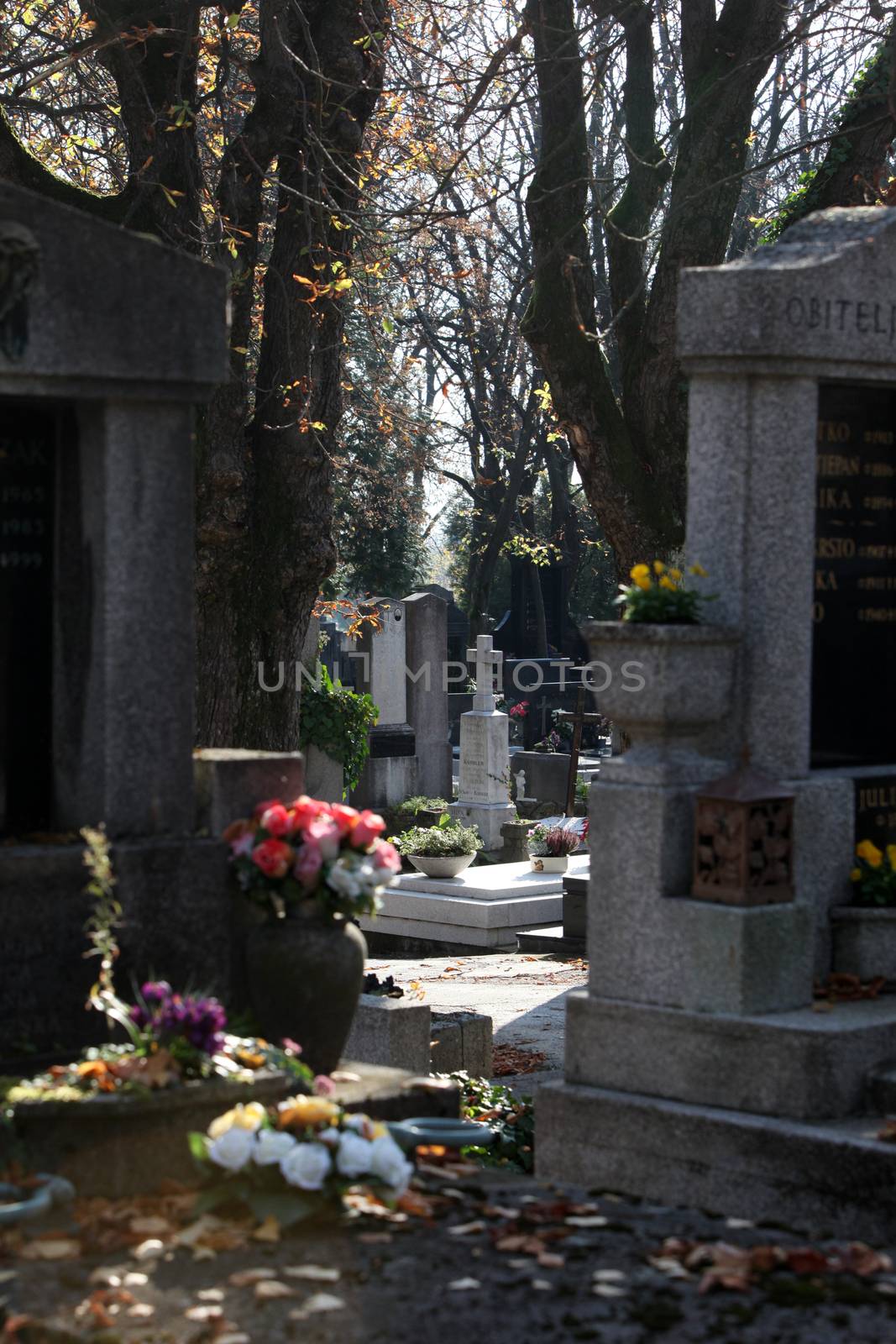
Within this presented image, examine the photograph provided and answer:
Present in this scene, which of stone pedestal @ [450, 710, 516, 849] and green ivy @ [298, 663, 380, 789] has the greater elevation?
green ivy @ [298, 663, 380, 789]

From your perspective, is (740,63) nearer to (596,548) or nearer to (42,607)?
(42,607)

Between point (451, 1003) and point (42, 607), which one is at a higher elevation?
point (42, 607)

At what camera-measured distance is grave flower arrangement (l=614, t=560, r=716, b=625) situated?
255 inches

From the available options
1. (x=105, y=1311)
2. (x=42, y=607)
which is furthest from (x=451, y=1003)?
(x=105, y=1311)

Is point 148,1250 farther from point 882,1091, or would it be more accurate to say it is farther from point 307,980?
point 882,1091

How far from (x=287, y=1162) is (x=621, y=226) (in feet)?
28.1

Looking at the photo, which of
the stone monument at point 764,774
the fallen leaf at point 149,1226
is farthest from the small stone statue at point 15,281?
the fallen leaf at point 149,1226

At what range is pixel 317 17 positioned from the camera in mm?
10789

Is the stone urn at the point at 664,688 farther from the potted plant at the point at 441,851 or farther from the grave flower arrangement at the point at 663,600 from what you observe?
the potted plant at the point at 441,851

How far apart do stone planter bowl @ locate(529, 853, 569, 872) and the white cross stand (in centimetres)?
480

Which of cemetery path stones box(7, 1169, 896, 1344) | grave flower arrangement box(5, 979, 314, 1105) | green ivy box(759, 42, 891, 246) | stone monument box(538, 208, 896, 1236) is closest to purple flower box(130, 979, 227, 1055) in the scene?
grave flower arrangement box(5, 979, 314, 1105)

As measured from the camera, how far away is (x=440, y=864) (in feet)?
51.3

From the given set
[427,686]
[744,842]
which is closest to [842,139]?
Result: [744,842]

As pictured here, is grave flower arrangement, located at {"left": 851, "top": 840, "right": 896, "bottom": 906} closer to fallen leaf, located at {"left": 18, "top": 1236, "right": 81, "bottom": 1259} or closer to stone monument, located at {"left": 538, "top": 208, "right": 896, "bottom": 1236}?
stone monument, located at {"left": 538, "top": 208, "right": 896, "bottom": 1236}
